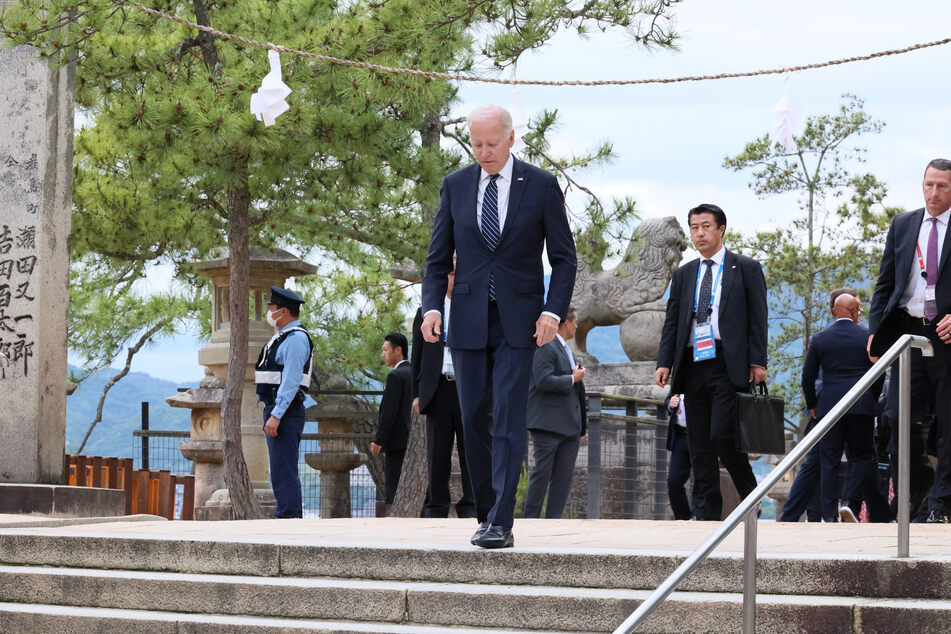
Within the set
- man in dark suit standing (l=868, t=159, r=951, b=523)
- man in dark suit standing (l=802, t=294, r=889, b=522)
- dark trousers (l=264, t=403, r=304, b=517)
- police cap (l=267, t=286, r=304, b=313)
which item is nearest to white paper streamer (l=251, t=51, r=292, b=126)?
police cap (l=267, t=286, r=304, b=313)

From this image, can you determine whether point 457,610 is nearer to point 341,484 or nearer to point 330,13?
point 330,13

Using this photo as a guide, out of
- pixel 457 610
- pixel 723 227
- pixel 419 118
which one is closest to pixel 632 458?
pixel 419 118

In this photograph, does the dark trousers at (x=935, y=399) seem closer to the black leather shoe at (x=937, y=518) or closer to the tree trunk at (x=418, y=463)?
the black leather shoe at (x=937, y=518)

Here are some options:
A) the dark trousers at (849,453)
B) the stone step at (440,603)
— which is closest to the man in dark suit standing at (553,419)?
the dark trousers at (849,453)

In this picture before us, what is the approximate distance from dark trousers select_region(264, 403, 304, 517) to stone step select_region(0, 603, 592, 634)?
3406 millimetres

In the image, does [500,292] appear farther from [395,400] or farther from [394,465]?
[394,465]

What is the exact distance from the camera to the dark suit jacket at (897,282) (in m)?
6.05

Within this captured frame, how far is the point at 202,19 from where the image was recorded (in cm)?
1133

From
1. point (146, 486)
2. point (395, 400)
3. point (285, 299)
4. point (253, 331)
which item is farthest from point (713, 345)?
point (146, 486)

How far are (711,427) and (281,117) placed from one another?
4579mm

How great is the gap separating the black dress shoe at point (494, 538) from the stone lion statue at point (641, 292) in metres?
10.9

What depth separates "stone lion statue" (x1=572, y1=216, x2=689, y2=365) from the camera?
1577 centimetres

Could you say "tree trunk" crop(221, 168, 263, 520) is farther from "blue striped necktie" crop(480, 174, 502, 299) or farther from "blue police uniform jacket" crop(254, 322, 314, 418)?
"blue striped necktie" crop(480, 174, 502, 299)

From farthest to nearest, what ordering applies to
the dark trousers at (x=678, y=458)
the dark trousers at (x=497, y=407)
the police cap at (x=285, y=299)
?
the police cap at (x=285, y=299), the dark trousers at (x=678, y=458), the dark trousers at (x=497, y=407)
